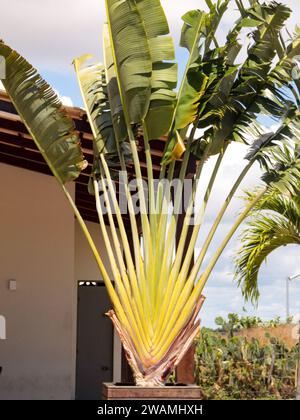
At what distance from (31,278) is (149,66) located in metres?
5.64

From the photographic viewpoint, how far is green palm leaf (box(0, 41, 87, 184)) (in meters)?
8.88

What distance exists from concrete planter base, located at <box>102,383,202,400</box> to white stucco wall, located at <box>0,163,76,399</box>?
505cm

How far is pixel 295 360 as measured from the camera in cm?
1769

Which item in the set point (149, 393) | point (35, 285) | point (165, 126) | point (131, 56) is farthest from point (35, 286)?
point (131, 56)

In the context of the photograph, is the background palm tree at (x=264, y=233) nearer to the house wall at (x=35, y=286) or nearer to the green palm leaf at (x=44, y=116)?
the green palm leaf at (x=44, y=116)

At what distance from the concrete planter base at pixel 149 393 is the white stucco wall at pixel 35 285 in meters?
5.05

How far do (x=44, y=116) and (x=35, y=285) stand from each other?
5.04 meters

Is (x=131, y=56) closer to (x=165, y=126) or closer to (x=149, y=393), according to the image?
(x=165, y=126)

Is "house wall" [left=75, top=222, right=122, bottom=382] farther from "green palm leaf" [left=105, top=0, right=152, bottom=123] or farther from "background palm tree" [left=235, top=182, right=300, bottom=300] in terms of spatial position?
"green palm leaf" [left=105, top=0, right=152, bottom=123]

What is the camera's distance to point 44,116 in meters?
9.14

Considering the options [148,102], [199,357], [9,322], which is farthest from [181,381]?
[199,357]

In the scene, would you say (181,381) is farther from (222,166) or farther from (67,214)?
(67,214)

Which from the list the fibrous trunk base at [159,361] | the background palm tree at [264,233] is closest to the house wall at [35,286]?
the background palm tree at [264,233]

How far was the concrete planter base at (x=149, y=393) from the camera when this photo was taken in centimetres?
851
